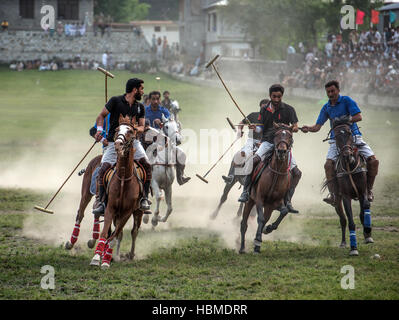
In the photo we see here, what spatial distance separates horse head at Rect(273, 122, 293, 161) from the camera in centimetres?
1180

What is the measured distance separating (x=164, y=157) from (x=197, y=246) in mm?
3420

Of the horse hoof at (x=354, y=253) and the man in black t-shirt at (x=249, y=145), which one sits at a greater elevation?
the man in black t-shirt at (x=249, y=145)

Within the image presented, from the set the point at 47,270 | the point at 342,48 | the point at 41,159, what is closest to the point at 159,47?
the point at 342,48

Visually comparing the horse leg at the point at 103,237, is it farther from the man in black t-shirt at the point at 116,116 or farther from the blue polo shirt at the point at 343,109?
the blue polo shirt at the point at 343,109

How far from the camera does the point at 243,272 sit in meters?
10.8

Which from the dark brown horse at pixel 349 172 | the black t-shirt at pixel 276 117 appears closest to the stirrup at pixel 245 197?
the black t-shirt at pixel 276 117

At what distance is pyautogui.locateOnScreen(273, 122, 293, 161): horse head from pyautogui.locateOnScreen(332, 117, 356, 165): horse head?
1071mm

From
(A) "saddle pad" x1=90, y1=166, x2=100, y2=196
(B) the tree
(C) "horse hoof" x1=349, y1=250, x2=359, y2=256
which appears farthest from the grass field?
(B) the tree

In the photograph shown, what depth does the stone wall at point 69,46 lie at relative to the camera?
6631 centimetres

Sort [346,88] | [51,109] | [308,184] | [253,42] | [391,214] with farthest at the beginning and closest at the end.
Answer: [253,42] < [51,109] < [346,88] < [308,184] < [391,214]

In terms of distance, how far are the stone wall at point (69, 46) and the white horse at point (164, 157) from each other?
53.5 metres

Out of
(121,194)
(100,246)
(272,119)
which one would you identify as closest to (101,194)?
(121,194)
